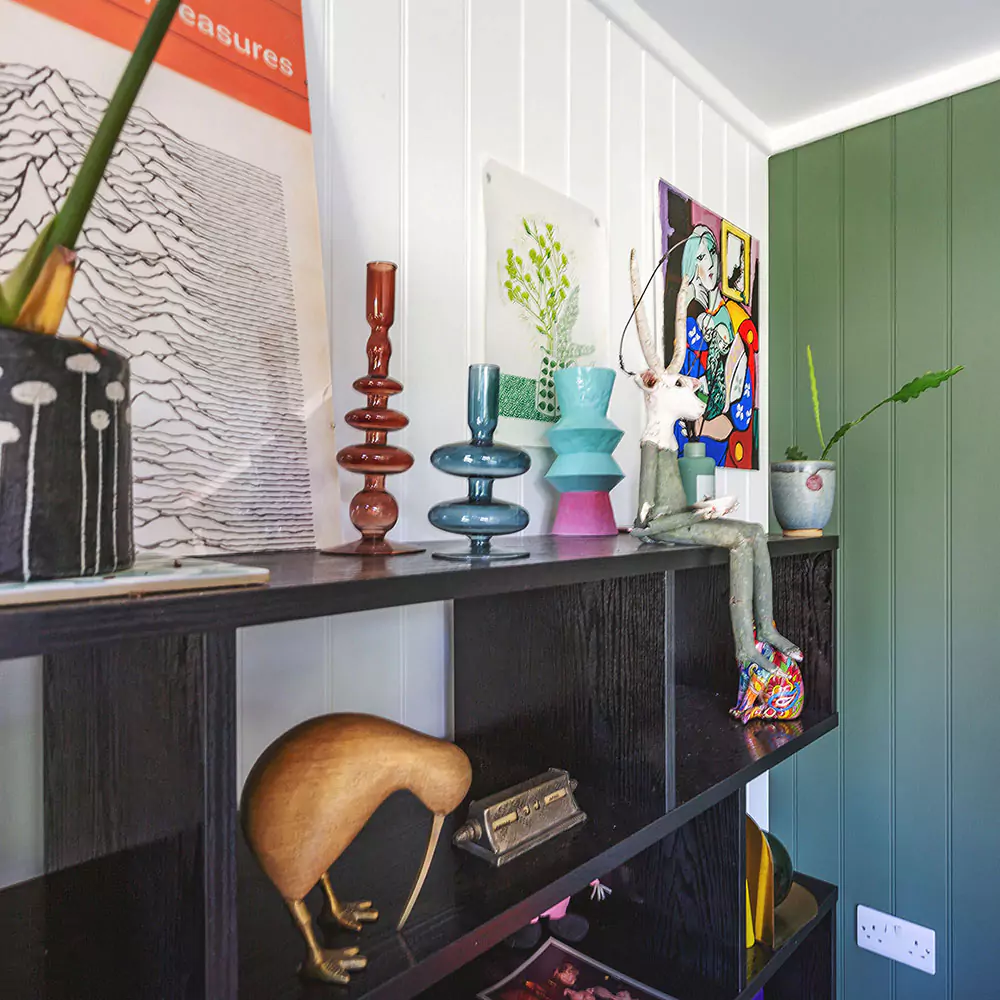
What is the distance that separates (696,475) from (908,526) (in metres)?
0.85

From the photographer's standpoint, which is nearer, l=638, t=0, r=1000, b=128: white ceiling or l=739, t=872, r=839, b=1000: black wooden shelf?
l=739, t=872, r=839, b=1000: black wooden shelf

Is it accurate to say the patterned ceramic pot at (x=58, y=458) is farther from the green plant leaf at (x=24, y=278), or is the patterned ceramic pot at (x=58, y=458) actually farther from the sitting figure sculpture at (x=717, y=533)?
the sitting figure sculpture at (x=717, y=533)

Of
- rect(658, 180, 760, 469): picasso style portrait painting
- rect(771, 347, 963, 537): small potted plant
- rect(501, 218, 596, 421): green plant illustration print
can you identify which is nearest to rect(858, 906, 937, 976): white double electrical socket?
rect(771, 347, 963, 537): small potted plant

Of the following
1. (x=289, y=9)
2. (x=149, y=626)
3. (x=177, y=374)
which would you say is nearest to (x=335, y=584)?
(x=149, y=626)

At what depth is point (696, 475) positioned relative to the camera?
1.21 meters

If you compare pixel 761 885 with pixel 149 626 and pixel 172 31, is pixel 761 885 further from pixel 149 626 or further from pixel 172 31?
pixel 172 31

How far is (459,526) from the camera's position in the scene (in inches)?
30.4

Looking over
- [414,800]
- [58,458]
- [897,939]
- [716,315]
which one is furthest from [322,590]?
[897,939]

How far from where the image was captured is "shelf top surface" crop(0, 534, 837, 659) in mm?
392

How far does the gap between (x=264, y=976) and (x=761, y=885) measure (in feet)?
3.06

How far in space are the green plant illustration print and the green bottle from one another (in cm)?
24

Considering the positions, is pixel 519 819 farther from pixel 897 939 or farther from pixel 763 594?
pixel 897 939

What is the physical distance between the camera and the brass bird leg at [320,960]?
566 mm

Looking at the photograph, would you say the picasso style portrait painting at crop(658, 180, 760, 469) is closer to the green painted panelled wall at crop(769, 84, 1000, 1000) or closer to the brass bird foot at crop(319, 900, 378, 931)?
the green painted panelled wall at crop(769, 84, 1000, 1000)
